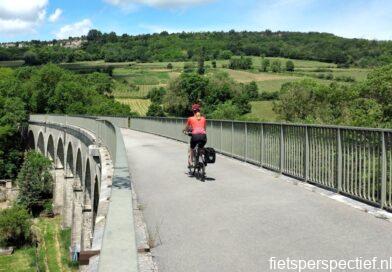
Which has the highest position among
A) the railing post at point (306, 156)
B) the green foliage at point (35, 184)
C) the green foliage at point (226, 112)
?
the railing post at point (306, 156)

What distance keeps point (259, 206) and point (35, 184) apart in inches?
1965

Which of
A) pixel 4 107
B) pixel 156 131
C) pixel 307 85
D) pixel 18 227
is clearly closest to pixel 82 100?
pixel 4 107

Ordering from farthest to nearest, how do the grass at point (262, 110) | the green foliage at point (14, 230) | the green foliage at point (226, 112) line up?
the grass at point (262, 110), the green foliage at point (226, 112), the green foliage at point (14, 230)

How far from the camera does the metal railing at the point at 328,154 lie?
758cm

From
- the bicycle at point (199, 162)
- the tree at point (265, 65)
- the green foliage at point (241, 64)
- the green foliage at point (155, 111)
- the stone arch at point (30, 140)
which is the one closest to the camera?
the bicycle at point (199, 162)

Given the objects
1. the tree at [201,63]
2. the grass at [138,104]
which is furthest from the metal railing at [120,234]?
the tree at [201,63]

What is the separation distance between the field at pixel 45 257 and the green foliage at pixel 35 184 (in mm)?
9807

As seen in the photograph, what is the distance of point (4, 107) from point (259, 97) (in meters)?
45.0

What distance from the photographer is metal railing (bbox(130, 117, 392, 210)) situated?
24.9ft

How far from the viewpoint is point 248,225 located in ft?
22.1

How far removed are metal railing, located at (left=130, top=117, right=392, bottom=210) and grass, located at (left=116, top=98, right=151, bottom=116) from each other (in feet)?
269

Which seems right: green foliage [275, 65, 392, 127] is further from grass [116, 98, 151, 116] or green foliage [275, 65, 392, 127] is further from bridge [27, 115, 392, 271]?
grass [116, 98, 151, 116]

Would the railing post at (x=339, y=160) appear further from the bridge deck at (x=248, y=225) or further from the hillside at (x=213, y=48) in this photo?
the hillside at (x=213, y=48)

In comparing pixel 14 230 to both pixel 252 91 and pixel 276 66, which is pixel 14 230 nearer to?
pixel 252 91
